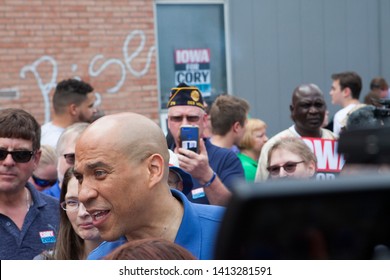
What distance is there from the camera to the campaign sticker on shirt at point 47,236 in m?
3.83

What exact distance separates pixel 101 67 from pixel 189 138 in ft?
19.4

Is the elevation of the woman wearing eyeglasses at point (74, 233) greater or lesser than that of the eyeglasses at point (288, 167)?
lesser

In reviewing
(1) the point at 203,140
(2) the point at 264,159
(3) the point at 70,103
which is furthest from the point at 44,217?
(3) the point at 70,103

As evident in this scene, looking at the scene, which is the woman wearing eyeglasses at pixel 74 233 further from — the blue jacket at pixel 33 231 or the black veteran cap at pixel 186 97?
the black veteran cap at pixel 186 97

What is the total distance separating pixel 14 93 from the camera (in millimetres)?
9734

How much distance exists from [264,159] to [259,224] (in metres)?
4.48

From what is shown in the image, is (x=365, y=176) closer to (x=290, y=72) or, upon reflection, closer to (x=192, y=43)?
(x=192, y=43)

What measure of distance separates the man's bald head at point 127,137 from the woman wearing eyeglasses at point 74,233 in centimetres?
101

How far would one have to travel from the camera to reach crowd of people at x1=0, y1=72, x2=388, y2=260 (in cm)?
242

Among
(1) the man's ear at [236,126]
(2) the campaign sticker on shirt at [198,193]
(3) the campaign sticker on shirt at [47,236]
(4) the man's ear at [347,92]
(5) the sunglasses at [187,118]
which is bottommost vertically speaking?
(3) the campaign sticker on shirt at [47,236]

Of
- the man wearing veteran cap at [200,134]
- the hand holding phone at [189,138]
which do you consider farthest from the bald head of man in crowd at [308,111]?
the hand holding phone at [189,138]

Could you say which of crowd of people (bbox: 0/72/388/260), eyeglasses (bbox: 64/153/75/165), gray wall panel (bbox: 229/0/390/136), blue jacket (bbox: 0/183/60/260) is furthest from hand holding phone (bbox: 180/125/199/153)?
gray wall panel (bbox: 229/0/390/136)

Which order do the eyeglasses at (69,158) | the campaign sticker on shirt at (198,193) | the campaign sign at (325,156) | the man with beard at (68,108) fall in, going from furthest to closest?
the man with beard at (68,108)
the campaign sign at (325,156)
the eyeglasses at (69,158)
the campaign sticker on shirt at (198,193)

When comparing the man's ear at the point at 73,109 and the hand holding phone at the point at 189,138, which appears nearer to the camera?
the hand holding phone at the point at 189,138
